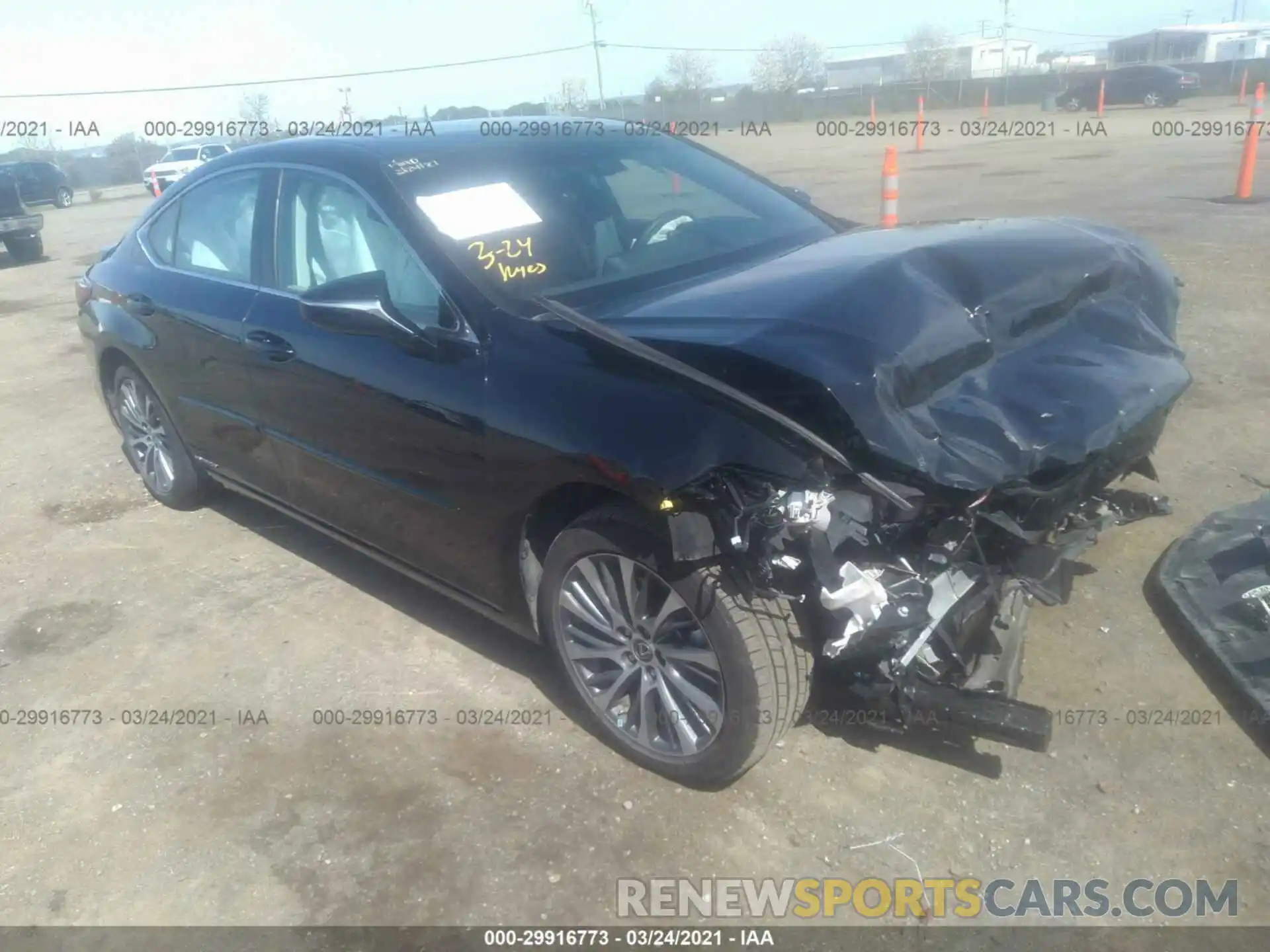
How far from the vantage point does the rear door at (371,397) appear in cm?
292

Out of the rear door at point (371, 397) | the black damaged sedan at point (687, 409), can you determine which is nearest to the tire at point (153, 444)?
the black damaged sedan at point (687, 409)

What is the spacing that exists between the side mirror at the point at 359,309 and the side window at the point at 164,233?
67.8 inches

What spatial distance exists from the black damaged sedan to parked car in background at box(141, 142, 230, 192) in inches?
1012

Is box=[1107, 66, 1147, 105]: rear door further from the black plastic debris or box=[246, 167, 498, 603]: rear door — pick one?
box=[246, 167, 498, 603]: rear door

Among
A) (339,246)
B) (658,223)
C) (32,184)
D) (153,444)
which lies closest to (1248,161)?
(658,223)

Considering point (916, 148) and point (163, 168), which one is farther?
point (163, 168)

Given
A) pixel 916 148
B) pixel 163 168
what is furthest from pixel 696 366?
pixel 163 168

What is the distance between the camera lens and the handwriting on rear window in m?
2.99

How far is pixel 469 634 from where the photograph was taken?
3.66 metres

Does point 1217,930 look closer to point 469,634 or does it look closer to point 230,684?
point 469,634

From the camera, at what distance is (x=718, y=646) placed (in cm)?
251

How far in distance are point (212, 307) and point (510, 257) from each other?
4.98 feet

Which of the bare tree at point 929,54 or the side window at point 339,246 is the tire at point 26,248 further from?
the bare tree at point 929,54

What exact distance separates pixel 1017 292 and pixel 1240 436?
240cm
